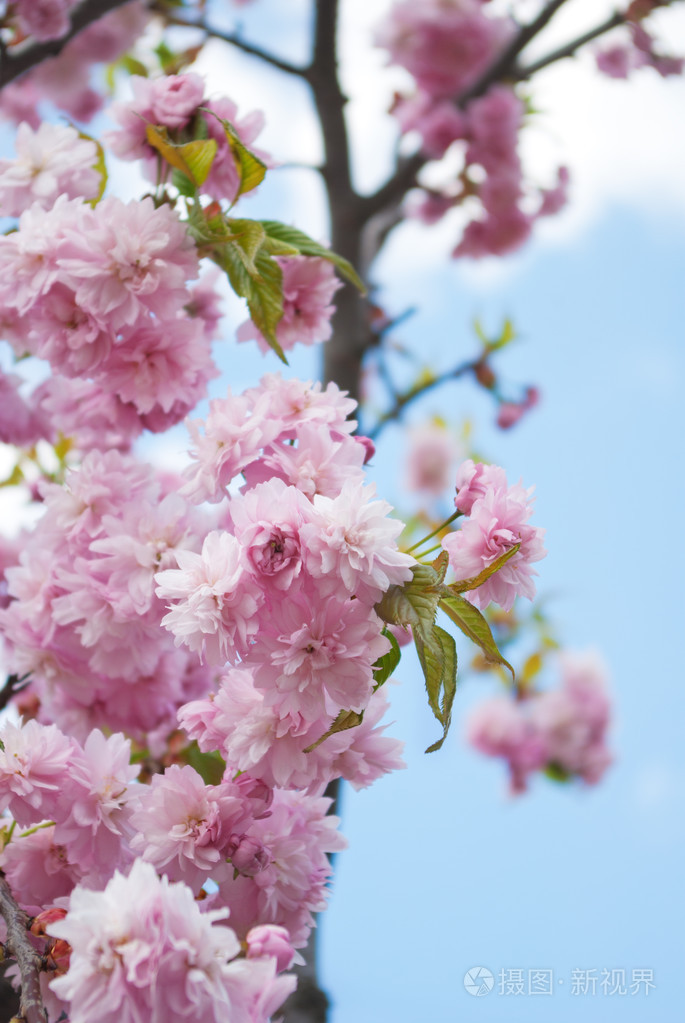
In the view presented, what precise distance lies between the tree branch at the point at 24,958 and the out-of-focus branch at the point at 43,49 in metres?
1.04

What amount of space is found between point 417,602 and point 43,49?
1.08m

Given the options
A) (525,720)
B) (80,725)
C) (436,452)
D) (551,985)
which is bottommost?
(525,720)

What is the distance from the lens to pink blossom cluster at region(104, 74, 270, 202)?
3.17 ft

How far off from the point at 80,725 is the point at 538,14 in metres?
1.71

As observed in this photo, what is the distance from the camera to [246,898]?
0.80 m

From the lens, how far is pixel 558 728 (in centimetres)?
365

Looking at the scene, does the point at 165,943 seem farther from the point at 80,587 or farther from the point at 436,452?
the point at 436,452

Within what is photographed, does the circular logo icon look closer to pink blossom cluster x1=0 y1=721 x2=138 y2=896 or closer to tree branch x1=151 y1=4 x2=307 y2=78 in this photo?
pink blossom cluster x1=0 y1=721 x2=138 y2=896

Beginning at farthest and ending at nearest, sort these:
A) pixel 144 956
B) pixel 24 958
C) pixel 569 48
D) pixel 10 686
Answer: pixel 569 48 < pixel 10 686 < pixel 24 958 < pixel 144 956

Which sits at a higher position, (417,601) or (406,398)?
(417,601)

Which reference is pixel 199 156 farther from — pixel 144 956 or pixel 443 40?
pixel 443 40

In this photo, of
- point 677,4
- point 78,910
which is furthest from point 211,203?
point 677,4

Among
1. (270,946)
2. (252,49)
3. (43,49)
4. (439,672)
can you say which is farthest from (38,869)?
(252,49)

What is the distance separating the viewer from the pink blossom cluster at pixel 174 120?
966 millimetres
